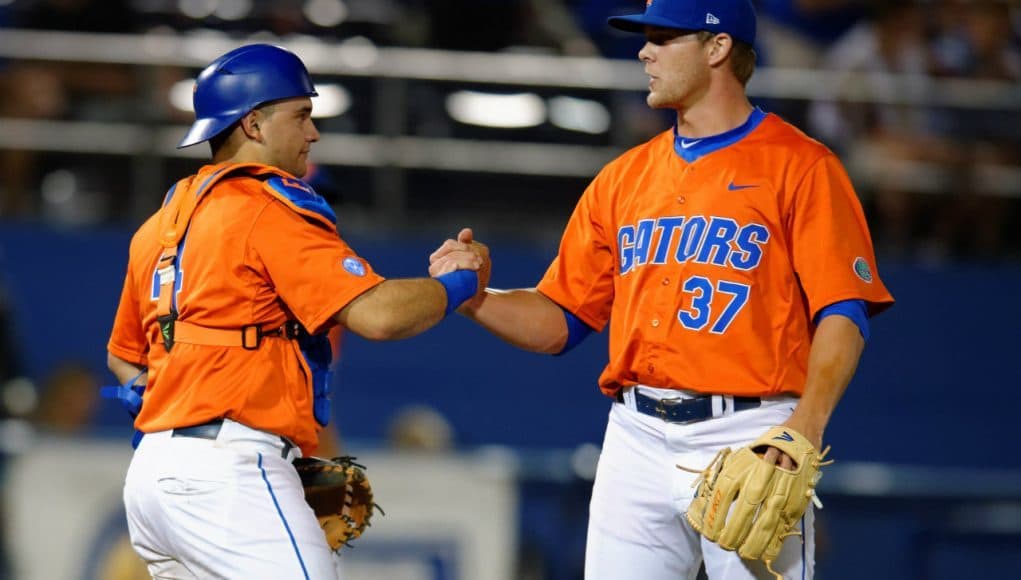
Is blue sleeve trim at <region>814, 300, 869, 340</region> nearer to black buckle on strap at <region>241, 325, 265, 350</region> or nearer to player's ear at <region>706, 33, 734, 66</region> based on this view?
player's ear at <region>706, 33, 734, 66</region>

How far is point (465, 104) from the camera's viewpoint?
816 centimetres

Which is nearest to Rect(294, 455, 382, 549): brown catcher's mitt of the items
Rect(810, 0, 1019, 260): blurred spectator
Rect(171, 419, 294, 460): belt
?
Rect(171, 419, 294, 460): belt

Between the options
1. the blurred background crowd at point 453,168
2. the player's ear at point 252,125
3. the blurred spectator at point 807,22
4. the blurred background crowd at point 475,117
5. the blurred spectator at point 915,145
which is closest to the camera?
the player's ear at point 252,125

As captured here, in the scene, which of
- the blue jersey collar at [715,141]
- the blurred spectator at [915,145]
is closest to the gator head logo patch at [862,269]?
the blue jersey collar at [715,141]


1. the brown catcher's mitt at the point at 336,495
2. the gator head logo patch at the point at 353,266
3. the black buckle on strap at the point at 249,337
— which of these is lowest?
the brown catcher's mitt at the point at 336,495

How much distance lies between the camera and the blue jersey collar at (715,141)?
3898mm

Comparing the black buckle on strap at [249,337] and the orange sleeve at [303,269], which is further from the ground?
the orange sleeve at [303,269]

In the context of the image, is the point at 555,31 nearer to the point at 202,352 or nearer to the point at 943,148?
the point at 943,148

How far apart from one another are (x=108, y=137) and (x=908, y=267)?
4.63 meters

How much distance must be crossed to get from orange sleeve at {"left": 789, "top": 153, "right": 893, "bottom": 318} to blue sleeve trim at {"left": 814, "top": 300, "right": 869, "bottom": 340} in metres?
0.02

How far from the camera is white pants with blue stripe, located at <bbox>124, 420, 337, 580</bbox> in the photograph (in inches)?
134

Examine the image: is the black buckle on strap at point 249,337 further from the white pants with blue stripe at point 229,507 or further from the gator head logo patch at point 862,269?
the gator head logo patch at point 862,269

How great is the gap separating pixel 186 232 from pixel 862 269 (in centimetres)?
176

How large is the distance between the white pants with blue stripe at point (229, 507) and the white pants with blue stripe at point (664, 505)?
79 cm
